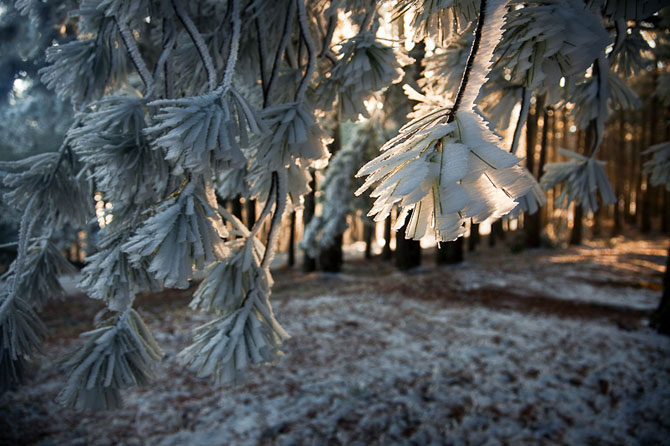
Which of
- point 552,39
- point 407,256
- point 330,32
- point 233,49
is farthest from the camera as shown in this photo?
point 407,256

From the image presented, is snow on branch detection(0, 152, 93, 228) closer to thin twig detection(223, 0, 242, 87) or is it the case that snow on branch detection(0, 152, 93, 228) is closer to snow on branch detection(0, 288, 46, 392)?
snow on branch detection(0, 288, 46, 392)

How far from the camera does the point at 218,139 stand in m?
1.37

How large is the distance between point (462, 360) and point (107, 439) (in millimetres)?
4166

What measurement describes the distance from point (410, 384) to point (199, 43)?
424cm

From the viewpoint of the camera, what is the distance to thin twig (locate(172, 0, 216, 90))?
5.26 ft

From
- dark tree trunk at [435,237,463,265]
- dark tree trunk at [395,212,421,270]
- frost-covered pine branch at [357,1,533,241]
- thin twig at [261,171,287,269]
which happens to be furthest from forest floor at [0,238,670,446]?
dark tree trunk at [435,237,463,265]

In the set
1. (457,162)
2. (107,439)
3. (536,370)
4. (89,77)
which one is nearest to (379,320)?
(536,370)

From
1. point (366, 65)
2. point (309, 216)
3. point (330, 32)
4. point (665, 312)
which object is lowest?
point (665, 312)

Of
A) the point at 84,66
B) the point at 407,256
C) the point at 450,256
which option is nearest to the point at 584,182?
the point at 84,66

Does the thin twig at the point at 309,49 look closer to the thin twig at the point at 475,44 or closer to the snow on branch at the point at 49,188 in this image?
the thin twig at the point at 475,44

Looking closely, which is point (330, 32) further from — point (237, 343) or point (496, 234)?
point (496, 234)

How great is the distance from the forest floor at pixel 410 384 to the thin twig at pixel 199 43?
4.21 ft

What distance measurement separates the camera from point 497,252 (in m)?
16.7

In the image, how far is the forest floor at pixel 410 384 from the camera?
3.77 meters
